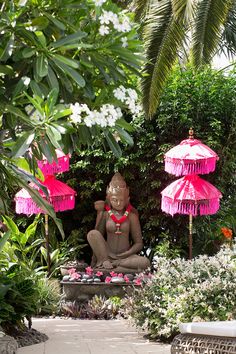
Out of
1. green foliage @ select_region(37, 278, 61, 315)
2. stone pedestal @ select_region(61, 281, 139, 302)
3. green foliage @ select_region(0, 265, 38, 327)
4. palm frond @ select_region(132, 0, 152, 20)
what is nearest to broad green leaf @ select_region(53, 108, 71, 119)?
green foliage @ select_region(0, 265, 38, 327)

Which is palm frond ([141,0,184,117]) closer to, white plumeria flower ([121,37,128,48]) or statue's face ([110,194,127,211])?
statue's face ([110,194,127,211])

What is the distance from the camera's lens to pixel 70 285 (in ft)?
29.8

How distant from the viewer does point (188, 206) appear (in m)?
8.82

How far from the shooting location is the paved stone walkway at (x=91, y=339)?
6062mm

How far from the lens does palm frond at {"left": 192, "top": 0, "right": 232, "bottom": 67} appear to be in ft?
24.3

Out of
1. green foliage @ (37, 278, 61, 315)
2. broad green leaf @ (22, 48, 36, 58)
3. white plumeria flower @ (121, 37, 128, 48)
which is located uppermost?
white plumeria flower @ (121, 37, 128, 48)

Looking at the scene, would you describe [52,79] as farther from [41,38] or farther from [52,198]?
[52,198]

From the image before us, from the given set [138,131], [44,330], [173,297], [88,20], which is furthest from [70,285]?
[88,20]

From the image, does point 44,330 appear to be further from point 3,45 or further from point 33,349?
point 3,45

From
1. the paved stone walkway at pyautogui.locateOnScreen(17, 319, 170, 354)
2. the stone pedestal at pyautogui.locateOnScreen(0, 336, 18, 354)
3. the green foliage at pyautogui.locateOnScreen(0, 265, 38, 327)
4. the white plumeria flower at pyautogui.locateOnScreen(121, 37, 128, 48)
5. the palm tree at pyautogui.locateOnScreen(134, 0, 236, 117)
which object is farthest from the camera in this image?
the palm tree at pyautogui.locateOnScreen(134, 0, 236, 117)

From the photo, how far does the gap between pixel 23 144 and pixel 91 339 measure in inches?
161

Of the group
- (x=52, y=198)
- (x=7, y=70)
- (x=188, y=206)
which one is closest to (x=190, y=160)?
(x=188, y=206)

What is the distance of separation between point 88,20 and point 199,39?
4.16m

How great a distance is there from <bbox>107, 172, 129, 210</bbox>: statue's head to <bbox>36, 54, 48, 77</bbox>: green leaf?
639cm
